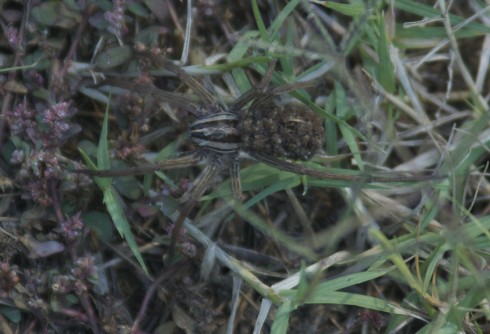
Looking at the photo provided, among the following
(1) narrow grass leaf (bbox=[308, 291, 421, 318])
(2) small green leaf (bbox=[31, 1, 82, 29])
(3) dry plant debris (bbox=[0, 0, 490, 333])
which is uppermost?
(2) small green leaf (bbox=[31, 1, 82, 29])

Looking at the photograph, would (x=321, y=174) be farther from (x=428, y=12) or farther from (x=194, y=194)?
(x=428, y=12)

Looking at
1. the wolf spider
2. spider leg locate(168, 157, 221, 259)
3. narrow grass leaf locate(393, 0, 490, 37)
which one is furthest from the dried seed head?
narrow grass leaf locate(393, 0, 490, 37)

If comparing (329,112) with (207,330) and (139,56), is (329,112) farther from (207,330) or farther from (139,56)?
(207,330)

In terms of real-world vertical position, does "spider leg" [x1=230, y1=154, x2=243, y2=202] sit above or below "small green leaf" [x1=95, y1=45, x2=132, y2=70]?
below

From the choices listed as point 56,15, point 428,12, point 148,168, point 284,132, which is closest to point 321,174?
point 284,132

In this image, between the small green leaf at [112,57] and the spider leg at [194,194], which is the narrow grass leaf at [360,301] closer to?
the spider leg at [194,194]

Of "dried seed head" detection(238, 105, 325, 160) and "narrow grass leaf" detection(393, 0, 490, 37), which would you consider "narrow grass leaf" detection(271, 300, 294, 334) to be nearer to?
"dried seed head" detection(238, 105, 325, 160)
